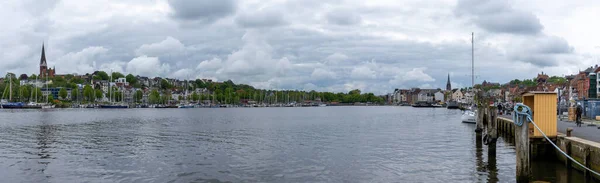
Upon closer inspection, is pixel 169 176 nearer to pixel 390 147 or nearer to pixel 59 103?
pixel 390 147

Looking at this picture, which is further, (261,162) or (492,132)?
(492,132)

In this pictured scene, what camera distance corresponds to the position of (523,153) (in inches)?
675

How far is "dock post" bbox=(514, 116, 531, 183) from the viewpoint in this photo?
55.4 feet

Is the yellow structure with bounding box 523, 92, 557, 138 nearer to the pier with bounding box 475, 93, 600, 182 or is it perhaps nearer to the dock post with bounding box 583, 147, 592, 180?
the pier with bounding box 475, 93, 600, 182

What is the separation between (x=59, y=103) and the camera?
652 ft

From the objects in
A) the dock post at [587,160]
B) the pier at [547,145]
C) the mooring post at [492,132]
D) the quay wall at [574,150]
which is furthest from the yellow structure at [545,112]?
the mooring post at [492,132]

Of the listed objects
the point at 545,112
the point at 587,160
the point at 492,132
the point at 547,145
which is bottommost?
the point at 587,160

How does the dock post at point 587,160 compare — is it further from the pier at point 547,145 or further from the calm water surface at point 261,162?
the calm water surface at point 261,162

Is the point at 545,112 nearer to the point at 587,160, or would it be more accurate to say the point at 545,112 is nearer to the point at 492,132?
the point at 587,160

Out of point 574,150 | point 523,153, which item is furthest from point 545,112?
point 523,153

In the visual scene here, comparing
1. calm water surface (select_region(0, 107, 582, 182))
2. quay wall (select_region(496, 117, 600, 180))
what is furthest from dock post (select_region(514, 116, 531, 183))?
calm water surface (select_region(0, 107, 582, 182))

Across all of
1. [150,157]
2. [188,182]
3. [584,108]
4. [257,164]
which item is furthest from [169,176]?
[584,108]

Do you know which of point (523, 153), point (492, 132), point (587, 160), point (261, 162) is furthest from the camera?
point (492, 132)

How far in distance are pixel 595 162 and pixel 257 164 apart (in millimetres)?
15792
